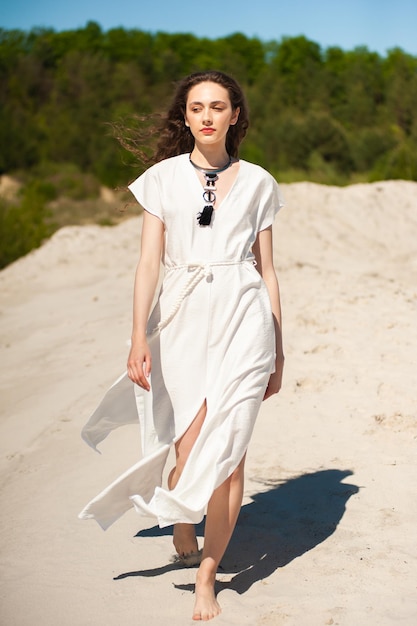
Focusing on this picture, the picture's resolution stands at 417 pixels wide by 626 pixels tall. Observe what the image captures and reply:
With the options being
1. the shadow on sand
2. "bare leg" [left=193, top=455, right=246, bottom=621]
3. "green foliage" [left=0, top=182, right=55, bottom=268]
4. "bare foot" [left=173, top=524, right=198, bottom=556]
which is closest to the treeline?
"green foliage" [left=0, top=182, right=55, bottom=268]

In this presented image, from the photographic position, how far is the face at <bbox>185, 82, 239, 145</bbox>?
2.96m

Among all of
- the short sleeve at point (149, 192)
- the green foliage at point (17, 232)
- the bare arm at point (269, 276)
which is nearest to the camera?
the short sleeve at point (149, 192)

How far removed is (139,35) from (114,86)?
64.4 feet

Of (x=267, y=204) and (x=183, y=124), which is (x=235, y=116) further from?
(x=267, y=204)

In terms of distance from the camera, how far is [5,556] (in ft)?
11.4

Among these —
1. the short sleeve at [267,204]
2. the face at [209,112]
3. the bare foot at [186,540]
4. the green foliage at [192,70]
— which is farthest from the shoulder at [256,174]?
the green foliage at [192,70]

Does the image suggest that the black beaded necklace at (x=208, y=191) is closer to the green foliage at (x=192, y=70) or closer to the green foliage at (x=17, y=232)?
the green foliage at (x=17, y=232)

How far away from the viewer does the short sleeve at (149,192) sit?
295 centimetres

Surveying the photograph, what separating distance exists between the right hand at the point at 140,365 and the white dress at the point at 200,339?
0.11 meters

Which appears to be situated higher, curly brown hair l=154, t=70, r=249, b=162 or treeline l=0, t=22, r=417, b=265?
treeline l=0, t=22, r=417, b=265

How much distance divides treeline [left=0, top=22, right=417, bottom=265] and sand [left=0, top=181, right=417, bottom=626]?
7608mm

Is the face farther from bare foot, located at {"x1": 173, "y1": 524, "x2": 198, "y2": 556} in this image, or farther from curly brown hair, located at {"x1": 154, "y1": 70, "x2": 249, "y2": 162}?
bare foot, located at {"x1": 173, "y1": 524, "x2": 198, "y2": 556}

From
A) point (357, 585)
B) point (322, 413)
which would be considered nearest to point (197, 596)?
point (357, 585)

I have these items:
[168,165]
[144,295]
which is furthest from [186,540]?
[168,165]
